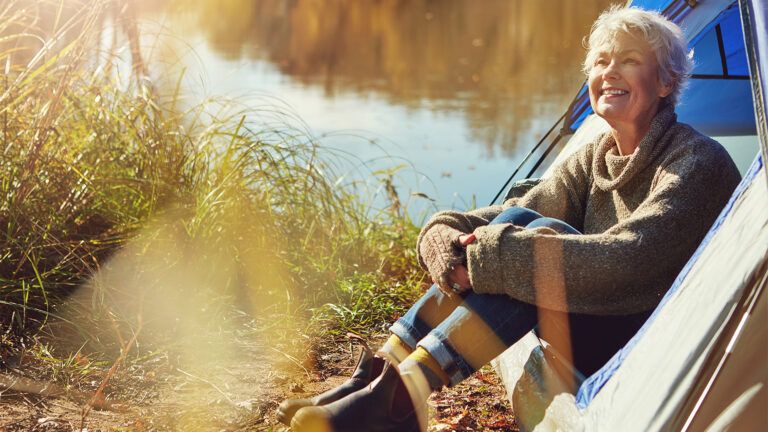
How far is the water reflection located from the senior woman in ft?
11.7

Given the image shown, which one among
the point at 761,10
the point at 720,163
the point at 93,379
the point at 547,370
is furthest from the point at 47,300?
the point at 761,10

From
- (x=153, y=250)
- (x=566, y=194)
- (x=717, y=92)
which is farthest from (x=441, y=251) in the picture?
(x=717, y=92)

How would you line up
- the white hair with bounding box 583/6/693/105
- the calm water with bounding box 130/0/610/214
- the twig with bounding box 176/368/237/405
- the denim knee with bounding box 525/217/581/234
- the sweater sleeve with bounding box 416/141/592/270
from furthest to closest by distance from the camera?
the calm water with bounding box 130/0/610/214, the twig with bounding box 176/368/237/405, the sweater sleeve with bounding box 416/141/592/270, the white hair with bounding box 583/6/693/105, the denim knee with bounding box 525/217/581/234

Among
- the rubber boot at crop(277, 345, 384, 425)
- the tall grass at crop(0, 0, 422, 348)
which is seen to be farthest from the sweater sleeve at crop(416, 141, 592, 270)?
the tall grass at crop(0, 0, 422, 348)

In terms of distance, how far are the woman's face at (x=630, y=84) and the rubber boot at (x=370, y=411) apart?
3.13 feet

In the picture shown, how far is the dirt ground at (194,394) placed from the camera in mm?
2748

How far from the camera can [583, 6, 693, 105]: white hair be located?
8.03 ft

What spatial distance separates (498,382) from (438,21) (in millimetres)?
11267

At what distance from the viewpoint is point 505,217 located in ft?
8.00

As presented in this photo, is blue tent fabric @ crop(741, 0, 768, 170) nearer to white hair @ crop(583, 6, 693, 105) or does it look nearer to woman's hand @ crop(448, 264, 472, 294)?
white hair @ crop(583, 6, 693, 105)

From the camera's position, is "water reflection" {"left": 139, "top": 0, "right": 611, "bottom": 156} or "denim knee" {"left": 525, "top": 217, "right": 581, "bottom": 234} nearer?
"denim knee" {"left": 525, "top": 217, "right": 581, "bottom": 234}

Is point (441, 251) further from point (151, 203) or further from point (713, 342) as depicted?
point (151, 203)

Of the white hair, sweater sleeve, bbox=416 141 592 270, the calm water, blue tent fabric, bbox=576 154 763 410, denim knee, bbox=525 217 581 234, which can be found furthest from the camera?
the calm water

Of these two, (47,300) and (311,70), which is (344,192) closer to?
(47,300)
